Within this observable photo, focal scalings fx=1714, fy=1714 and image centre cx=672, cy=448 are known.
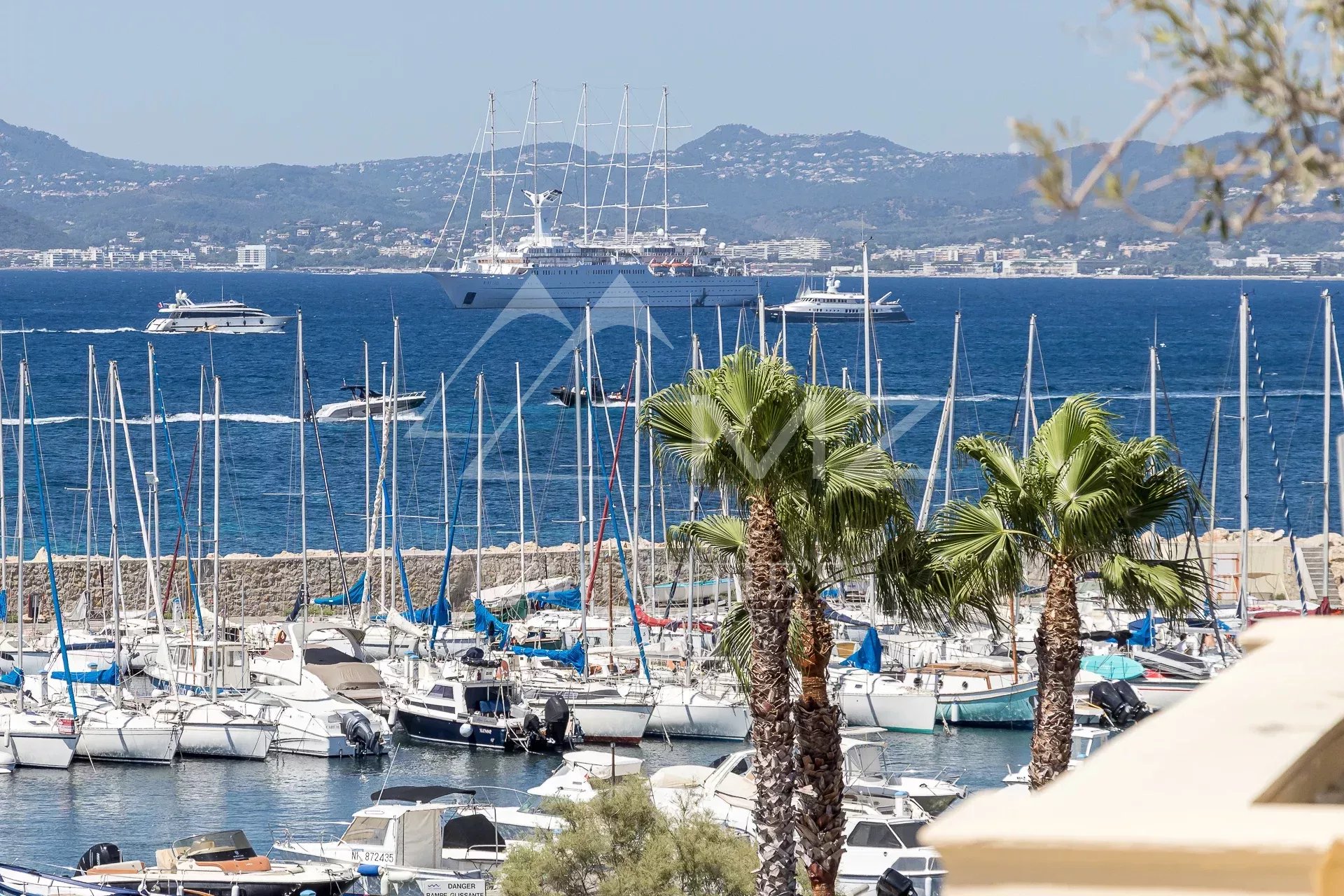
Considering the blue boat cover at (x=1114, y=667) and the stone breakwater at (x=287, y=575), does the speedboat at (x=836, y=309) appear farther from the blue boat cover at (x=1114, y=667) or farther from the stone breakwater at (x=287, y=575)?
the blue boat cover at (x=1114, y=667)

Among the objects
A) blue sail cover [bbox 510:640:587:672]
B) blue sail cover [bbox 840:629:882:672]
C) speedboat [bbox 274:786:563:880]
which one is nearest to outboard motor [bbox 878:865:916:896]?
speedboat [bbox 274:786:563:880]

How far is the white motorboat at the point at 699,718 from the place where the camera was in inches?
1086

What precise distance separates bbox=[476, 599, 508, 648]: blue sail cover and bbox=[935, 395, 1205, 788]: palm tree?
68.4ft

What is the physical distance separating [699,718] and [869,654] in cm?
308

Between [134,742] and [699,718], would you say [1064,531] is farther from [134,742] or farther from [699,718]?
[134,742]

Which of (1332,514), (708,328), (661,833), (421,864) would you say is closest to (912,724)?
(421,864)

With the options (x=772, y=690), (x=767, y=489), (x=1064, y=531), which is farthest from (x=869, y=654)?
(x=767, y=489)

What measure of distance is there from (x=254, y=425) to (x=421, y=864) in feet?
194

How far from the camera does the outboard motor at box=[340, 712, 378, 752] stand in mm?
26734

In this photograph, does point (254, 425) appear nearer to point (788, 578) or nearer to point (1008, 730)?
point (1008, 730)

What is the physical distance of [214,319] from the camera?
143m

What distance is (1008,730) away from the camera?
2852 cm

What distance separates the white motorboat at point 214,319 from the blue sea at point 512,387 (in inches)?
99.2

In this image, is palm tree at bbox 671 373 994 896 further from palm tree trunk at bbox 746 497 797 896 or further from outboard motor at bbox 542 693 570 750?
outboard motor at bbox 542 693 570 750
